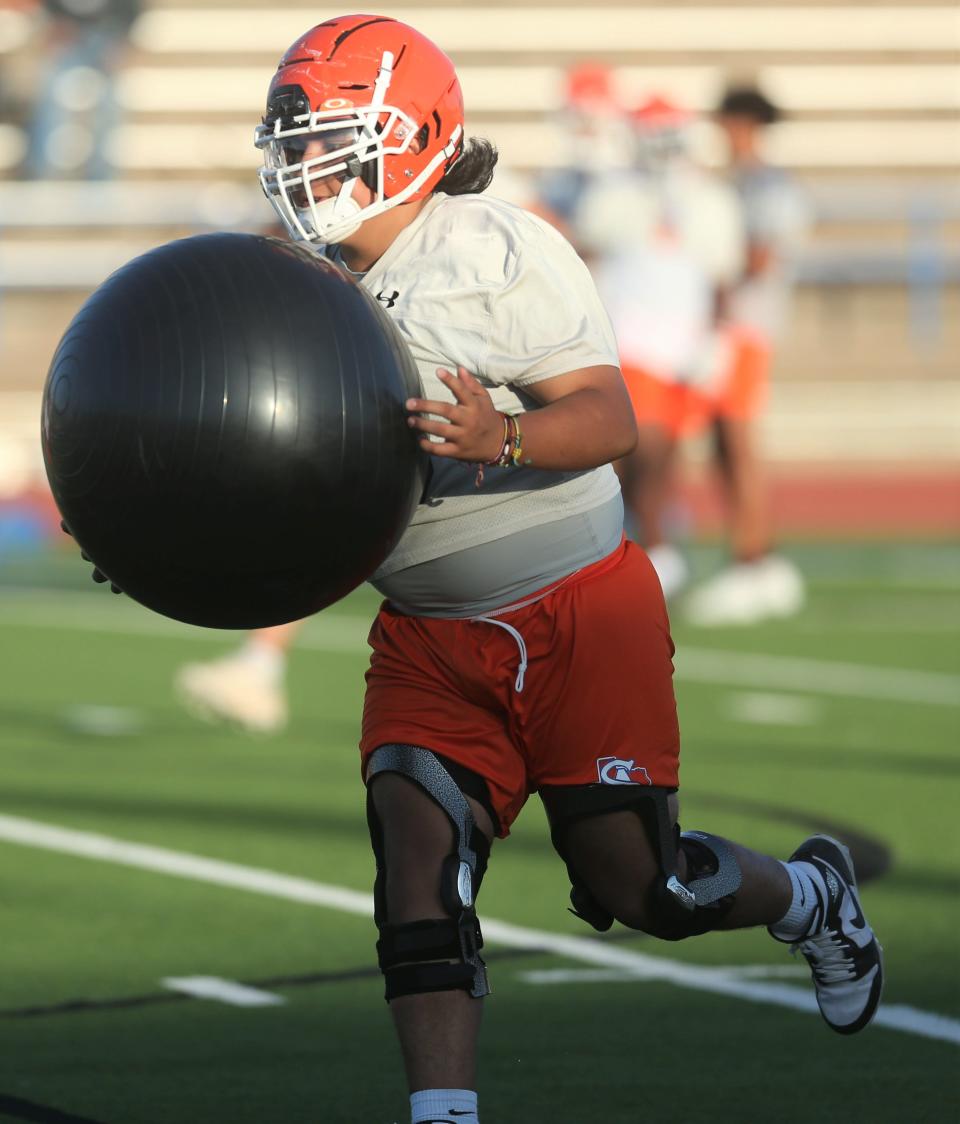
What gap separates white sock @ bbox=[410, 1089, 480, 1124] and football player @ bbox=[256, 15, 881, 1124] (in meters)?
0.13

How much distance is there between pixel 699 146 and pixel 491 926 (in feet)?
57.7

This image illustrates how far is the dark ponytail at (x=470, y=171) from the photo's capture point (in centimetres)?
433

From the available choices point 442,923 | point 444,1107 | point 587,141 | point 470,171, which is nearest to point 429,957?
point 442,923

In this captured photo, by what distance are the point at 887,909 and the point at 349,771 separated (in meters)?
2.51

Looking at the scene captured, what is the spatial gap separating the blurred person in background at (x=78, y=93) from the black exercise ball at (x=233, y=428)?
60.1 ft

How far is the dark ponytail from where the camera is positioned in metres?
4.33

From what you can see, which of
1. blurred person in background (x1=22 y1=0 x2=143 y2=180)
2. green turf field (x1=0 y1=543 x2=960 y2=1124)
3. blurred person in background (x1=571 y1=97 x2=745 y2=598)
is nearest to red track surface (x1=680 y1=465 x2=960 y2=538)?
blurred person in background (x1=571 y1=97 x2=745 y2=598)

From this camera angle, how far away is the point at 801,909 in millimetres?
4535

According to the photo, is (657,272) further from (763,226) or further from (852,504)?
(852,504)

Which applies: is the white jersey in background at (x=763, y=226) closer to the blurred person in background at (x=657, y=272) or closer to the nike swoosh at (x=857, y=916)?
the blurred person in background at (x=657, y=272)

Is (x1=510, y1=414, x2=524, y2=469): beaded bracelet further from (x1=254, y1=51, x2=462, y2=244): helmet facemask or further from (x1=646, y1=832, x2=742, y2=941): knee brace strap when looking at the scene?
(x1=646, y1=832, x2=742, y2=941): knee brace strap

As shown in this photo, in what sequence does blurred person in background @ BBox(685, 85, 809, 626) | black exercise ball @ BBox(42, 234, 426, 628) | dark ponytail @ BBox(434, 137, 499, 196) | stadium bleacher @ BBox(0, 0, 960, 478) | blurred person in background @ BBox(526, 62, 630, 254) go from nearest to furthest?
black exercise ball @ BBox(42, 234, 426, 628) → dark ponytail @ BBox(434, 137, 499, 196) → blurred person in background @ BBox(526, 62, 630, 254) → blurred person in background @ BBox(685, 85, 809, 626) → stadium bleacher @ BBox(0, 0, 960, 478)

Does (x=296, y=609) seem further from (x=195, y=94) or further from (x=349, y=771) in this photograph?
(x=195, y=94)

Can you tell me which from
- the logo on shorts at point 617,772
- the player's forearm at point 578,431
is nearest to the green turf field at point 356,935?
the logo on shorts at point 617,772
